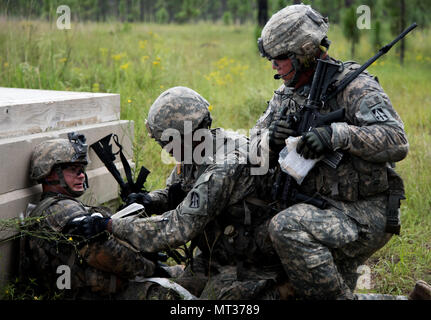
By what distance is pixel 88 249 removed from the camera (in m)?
3.35

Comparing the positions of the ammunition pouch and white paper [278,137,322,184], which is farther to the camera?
the ammunition pouch

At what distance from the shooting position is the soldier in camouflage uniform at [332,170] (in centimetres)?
311

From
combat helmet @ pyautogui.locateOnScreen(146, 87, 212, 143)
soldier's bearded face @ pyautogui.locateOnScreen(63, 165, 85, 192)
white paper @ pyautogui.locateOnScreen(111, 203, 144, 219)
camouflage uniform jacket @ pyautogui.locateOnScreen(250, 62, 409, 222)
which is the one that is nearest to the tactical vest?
camouflage uniform jacket @ pyautogui.locateOnScreen(250, 62, 409, 222)

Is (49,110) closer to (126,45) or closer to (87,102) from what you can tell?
(87,102)

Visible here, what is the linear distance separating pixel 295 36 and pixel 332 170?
0.88 m

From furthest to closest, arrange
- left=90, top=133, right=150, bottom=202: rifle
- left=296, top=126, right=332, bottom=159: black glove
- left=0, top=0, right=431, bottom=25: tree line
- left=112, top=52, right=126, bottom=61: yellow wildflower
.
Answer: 1. left=112, top=52, right=126, bottom=61: yellow wildflower
2. left=0, top=0, right=431, bottom=25: tree line
3. left=90, top=133, right=150, bottom=202: rifle
4. left=296, top=126, right=332, bottom=159: black glove

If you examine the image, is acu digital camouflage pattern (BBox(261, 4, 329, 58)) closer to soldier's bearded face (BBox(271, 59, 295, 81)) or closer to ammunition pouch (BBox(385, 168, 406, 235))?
soldier's bearded face (BBox(271, 59, 295, 81))

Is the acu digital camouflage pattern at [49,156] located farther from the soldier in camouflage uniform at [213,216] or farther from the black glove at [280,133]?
the black glove at [280,133]

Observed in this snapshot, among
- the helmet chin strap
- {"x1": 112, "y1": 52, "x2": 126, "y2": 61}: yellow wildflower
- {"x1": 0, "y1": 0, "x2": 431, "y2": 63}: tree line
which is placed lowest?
the helmet chin strap

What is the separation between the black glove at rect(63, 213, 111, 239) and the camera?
3.24 metres

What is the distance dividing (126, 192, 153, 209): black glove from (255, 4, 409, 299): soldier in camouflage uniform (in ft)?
3.03

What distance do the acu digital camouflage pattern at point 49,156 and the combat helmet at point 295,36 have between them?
4.86 feet

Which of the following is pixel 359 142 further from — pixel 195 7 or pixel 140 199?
pixel 195 7

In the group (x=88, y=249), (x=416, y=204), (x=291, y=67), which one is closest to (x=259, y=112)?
(x=416, y=204)
